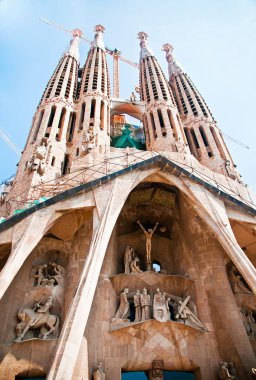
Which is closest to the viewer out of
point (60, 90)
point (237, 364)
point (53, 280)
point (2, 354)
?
point (2, 354)

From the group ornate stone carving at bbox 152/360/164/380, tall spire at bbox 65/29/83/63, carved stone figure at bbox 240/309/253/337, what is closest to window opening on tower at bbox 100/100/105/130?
tall spire at bbox 65/29/83/63

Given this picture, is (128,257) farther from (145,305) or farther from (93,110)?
(93,110)

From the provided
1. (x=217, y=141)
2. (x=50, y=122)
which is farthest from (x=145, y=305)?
(x=217, y=141)

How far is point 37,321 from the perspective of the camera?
8664 millimetres

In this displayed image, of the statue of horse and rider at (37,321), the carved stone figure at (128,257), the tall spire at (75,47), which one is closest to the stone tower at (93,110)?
the tall spire at (75,47)

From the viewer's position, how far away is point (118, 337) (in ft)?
30.3

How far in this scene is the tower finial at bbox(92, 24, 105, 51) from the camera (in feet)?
96.3

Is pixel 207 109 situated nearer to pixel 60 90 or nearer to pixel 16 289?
pixel 60 90

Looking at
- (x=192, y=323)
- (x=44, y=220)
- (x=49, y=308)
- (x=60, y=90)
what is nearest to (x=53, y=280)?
(x=49, y=308)

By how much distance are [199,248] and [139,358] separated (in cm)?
431

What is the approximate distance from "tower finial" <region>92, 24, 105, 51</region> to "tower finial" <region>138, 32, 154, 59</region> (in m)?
3.99

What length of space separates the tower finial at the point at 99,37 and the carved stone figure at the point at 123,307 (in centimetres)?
2481

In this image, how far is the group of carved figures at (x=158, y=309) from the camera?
958cm

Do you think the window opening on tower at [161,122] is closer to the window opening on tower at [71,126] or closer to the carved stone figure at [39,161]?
the window opening on tower at [71,126]
